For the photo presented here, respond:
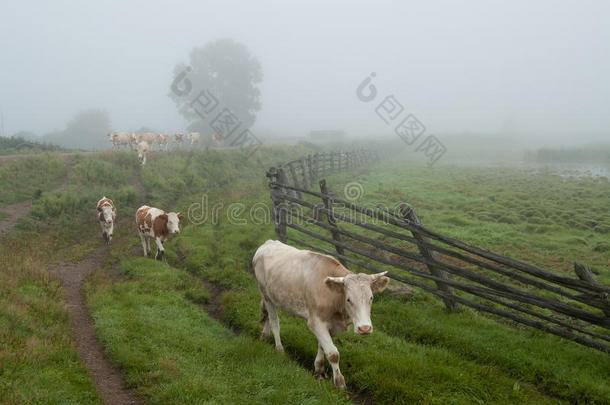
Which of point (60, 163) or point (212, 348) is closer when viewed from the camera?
point (212, 348)

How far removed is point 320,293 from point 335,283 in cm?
35

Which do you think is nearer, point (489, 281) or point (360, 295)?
point (360, 295)

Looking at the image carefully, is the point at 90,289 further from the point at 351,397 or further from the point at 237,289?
the point at 351,397

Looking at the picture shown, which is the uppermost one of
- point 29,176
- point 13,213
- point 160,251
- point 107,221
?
point 29,176

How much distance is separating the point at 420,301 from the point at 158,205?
13.3 m

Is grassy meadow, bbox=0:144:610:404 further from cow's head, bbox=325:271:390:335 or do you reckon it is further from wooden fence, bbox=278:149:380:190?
wooden fence, bbox=278:149:380:190

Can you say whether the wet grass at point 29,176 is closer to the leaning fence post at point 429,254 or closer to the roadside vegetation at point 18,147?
the roadside vegetation at point 18,147

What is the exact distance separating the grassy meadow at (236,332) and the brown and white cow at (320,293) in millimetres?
559

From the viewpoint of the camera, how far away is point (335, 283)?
542cm

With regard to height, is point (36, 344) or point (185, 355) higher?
point (36, 344)

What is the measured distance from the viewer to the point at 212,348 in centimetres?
635

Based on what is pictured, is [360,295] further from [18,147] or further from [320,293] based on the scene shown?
[18,147]

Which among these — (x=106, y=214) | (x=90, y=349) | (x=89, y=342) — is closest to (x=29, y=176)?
(x=106, y=214)

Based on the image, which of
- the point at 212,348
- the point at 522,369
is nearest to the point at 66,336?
the point at 212,348
